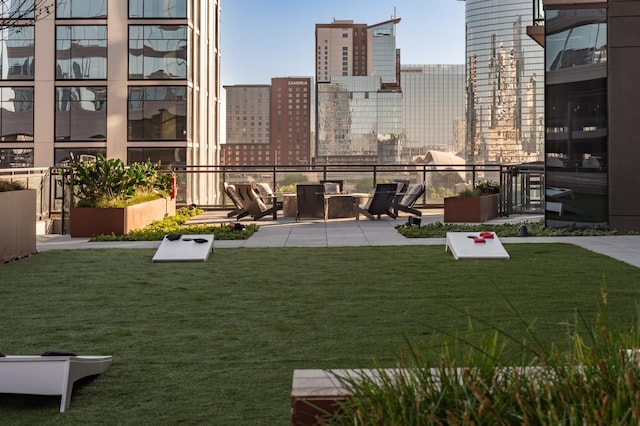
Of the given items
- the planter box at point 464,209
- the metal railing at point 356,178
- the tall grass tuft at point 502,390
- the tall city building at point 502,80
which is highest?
the tall city building at point 502,80

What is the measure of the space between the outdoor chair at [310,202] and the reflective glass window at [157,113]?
18448mm

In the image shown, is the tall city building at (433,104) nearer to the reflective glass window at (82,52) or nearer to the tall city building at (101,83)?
the tall city building at (101,83)

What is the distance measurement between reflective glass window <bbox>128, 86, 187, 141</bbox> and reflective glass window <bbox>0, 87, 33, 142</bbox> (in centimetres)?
423

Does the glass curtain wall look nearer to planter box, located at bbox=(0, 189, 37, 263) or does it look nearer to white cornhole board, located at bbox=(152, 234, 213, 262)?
white cornhole board, located at bbox=(152, 234, 213, 262)

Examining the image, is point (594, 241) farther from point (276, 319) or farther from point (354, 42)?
point (354, 42)

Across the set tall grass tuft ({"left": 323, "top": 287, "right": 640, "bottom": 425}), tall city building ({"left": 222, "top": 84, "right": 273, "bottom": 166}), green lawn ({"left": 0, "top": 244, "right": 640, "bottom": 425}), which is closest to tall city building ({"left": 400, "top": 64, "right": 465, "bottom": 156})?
tall city building ({"left": 222, "top": 84, "right": 273, "bottom": 166})

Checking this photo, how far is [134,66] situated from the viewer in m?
35.3

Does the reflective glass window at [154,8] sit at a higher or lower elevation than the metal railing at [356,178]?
higher

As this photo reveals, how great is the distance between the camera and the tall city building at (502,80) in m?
102

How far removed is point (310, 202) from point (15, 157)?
22.6m

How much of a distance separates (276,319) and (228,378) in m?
1.73

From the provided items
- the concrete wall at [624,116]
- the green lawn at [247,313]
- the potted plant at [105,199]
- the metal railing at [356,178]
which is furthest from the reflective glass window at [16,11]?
the concrete wall at [624,116]

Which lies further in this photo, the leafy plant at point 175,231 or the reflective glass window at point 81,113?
the reflective glass window at point 81,113

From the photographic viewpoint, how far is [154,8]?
117 feet
